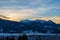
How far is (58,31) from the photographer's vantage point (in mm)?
107000

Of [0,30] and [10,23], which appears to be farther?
[10,23]

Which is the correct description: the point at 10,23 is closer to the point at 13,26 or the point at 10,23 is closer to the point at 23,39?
the point at 13,26

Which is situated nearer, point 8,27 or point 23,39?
point 23,39

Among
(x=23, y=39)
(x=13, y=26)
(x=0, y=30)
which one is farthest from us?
(x=13, y=26)

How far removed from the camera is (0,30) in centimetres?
9719

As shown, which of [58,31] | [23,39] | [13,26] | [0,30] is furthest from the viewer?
[13,26]

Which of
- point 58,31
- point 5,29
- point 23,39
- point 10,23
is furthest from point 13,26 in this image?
point 23,39

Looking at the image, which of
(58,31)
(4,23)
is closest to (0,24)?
(4,23)

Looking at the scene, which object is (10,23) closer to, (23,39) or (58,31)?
(58,31)

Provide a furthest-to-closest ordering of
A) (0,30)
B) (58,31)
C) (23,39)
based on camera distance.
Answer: (58,31)
(0,30)
(23,39)

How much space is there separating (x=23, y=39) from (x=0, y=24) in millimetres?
78514

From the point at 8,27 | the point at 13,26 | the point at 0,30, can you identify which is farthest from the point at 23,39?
the point at 13,26

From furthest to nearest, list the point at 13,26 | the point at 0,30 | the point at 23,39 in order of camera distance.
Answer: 1. the point at 13,26
2. the point at 0,30
3. the point at 23,39

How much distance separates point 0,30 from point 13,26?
59.1ft
